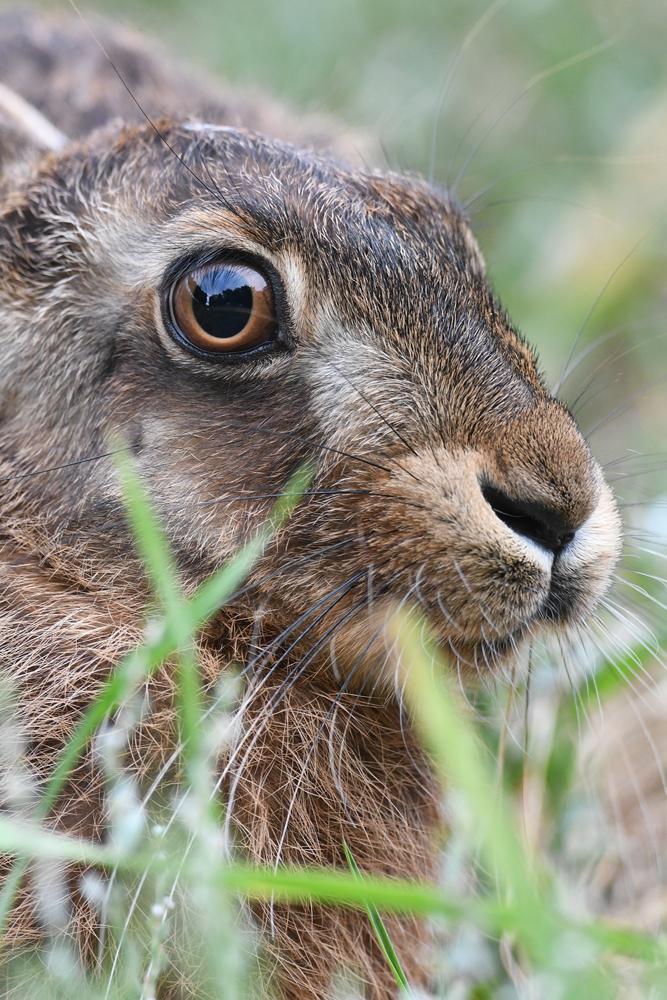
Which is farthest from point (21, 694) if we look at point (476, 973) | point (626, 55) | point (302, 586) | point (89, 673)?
point (626, 55)

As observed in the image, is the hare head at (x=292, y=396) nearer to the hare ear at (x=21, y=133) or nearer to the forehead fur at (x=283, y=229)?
the forehead fur at (x=283, y=229)

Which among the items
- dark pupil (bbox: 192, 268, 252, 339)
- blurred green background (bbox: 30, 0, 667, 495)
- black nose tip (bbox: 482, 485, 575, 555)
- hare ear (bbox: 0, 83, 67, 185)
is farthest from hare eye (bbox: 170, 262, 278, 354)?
blurred green background (bbox: 30, 0, 667, 495)

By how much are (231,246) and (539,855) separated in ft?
5.37

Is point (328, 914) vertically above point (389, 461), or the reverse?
point (389, 461)

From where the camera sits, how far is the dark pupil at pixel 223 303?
2170 millimetres

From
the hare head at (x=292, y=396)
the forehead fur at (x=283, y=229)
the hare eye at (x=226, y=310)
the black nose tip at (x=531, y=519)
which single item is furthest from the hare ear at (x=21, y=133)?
the black nose tip at (x=531, y=519)

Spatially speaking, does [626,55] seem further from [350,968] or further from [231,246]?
[350,968]

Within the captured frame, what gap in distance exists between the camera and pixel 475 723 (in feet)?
8.23

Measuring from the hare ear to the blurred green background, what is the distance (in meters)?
1.73

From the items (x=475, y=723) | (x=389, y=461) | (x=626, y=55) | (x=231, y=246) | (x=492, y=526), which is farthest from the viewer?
(x=626, y=55)

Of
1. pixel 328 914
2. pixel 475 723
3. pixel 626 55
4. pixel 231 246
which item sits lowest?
pixel 328 914

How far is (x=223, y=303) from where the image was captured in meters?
2.17

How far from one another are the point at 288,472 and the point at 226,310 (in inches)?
14.3

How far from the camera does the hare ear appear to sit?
2.89 m
